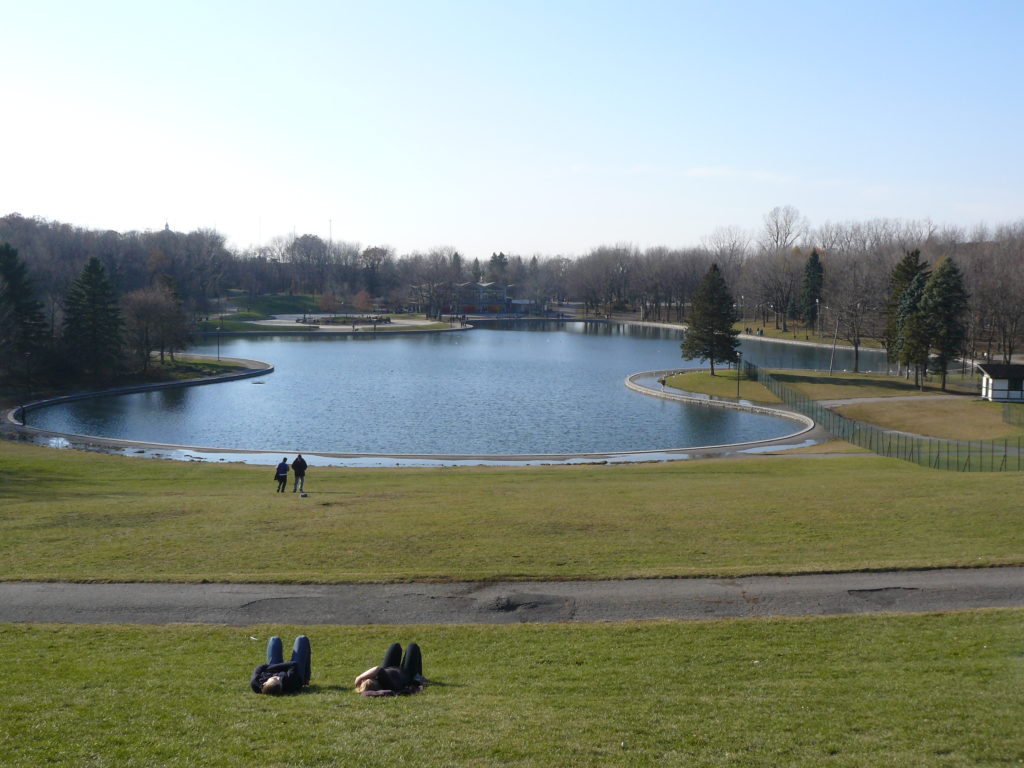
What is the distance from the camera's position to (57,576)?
14.4m

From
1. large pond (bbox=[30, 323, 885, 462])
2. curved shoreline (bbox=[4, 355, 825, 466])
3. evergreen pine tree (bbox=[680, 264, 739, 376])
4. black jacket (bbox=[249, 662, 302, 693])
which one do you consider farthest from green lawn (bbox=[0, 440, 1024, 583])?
evergreen pine tree (bbox=[680, 264, 739, 376])

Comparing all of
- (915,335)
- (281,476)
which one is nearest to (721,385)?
(915,335)

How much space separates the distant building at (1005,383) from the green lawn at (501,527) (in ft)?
93.6

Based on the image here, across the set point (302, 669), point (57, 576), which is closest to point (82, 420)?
point (57, 576)

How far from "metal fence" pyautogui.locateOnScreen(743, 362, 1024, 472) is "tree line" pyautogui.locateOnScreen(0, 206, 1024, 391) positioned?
781 inches

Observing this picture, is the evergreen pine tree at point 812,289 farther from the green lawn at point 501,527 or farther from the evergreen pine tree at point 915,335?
the green lawn at point 501,527

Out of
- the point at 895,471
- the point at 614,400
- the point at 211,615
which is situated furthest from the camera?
the point at 614,400

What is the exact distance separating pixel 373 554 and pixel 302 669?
22.9ft

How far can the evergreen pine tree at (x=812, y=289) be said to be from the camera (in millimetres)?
112688

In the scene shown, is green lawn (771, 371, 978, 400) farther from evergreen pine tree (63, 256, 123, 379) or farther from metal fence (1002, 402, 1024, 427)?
evergreen pine tree (63, 256, 123, 379)

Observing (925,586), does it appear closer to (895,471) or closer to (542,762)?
(542,762)

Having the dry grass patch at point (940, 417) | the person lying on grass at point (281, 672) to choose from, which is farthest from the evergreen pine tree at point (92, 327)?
the person lying on grass at point (281, 672)

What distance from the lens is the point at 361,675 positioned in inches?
362

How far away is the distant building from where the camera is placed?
168 ft
